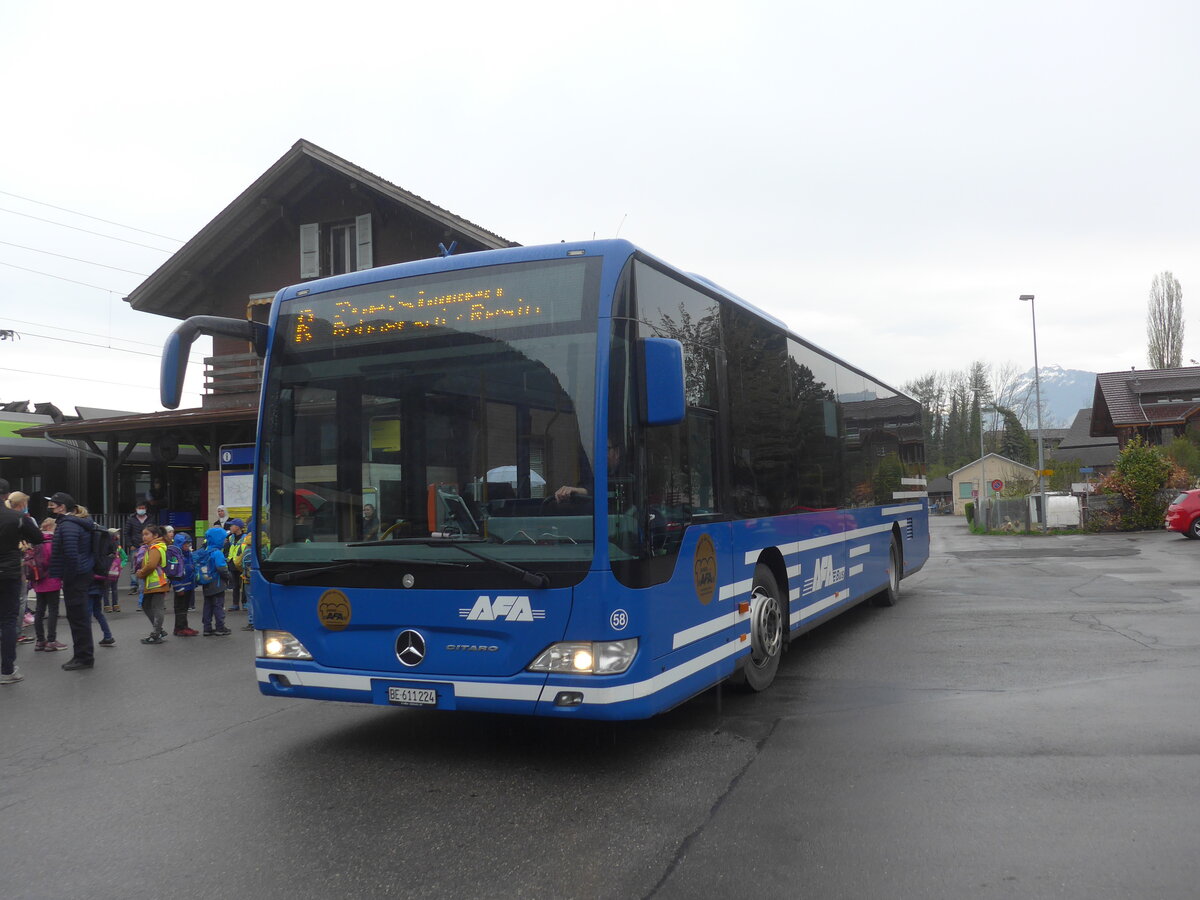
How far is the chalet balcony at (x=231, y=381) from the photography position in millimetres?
23891

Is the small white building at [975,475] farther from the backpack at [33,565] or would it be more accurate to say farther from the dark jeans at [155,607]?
the backpack at [33,565]

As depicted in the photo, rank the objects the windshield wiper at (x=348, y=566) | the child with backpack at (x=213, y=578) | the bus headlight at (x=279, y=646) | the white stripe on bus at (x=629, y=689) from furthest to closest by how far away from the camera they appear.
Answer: the child with backpack at (x=213, y=578), the bus headlight at (x=279, y=646), the windshield wiper at (x=348, y=566), the white stripe on bus at (x=629, y=689)

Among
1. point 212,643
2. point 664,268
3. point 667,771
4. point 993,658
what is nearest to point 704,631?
point 667,771

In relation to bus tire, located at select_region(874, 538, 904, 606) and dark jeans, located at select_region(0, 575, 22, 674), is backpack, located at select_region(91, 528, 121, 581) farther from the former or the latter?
bus tire, located at select_region(874, 538, 904, 606)

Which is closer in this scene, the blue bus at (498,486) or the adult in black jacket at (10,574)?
the blue bus at (498,486)

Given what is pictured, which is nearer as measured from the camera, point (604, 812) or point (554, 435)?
point (604, 812)

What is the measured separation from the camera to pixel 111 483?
23203 mm

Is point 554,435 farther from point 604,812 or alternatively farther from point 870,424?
point 870,424

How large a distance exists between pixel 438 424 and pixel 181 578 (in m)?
8.39

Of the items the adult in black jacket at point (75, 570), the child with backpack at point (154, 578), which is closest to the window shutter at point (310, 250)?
the child with backpack at point (154, 578)

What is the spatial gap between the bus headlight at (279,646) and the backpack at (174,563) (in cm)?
696

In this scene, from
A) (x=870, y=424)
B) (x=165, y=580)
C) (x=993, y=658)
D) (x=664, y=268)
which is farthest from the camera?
(x=165, y=580)

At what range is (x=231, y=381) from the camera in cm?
2445

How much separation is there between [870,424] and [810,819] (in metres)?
7.47
